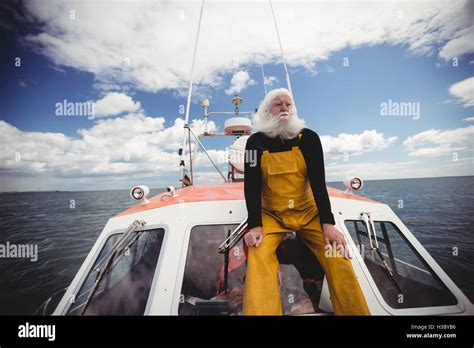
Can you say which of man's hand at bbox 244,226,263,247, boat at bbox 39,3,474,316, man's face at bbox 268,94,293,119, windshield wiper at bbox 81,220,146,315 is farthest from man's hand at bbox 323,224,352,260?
windshield wiper at bbox 81,220,146,315

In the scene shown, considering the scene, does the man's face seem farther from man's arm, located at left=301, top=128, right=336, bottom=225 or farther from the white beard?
man's arm, located at left=301, top=128, right=336, bottom=225

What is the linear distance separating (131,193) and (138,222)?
0.75 meters

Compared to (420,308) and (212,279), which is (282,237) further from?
(212,279)

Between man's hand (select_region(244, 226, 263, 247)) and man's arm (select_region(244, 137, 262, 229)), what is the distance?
0.04 m

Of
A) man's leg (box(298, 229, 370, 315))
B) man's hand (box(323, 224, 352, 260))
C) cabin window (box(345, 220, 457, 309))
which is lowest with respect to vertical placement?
cabin window (box(345, 220, 457, 309))

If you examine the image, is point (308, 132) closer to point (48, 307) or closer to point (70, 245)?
point (48, 307)

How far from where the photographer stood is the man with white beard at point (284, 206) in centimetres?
163

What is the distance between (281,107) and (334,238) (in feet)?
4.53

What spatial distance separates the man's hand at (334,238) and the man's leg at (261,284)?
504 mm

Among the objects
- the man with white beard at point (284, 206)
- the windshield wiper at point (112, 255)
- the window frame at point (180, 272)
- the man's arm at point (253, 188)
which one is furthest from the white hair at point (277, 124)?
the windshield wiper at point (112, 255)

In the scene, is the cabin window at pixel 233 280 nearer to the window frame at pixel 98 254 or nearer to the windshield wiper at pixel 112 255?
the window frame at pixel 98 254

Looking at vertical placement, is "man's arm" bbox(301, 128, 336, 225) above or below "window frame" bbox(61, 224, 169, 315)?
above

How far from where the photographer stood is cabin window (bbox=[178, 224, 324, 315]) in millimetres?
2193
